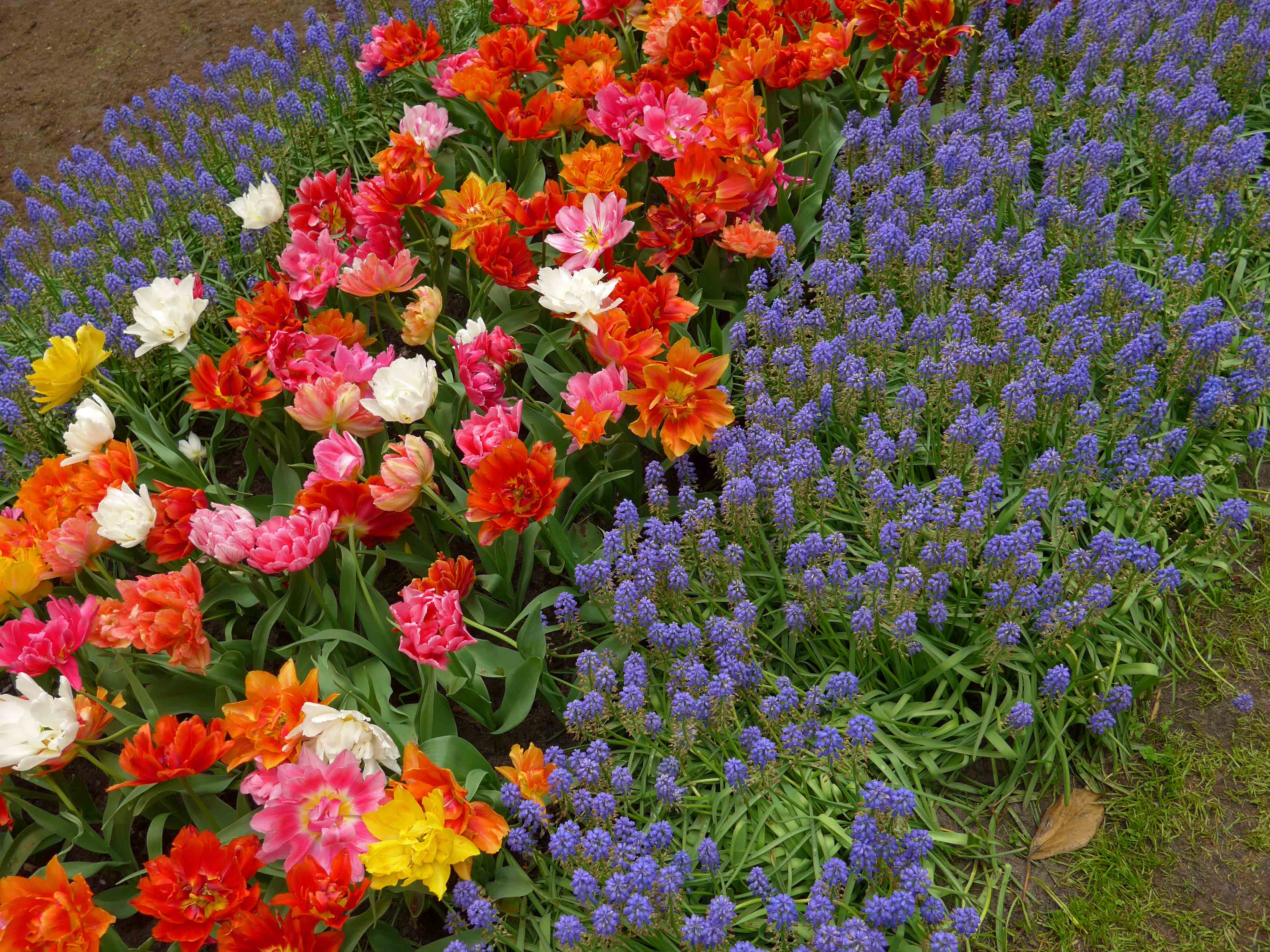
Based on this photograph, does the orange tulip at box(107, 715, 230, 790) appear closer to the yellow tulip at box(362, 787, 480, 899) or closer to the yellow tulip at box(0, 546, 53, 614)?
the yellow tulip at box(362, 787, 480, 899)

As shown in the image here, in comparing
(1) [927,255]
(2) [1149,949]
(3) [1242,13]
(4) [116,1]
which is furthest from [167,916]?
(4) [116,1]

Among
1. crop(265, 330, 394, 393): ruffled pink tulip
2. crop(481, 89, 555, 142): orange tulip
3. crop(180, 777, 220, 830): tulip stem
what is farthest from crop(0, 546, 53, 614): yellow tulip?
crop(481, 89, 555, 142): orange tulip

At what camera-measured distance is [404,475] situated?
2.38 meters

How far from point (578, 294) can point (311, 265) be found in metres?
0.92

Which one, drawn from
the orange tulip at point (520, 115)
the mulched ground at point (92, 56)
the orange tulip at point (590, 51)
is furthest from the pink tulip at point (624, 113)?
the mulched ground at point (92, 56)

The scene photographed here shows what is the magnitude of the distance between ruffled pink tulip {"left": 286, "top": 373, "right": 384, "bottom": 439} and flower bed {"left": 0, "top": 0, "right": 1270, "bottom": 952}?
0.5 inches

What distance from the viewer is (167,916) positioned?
1.89 metres

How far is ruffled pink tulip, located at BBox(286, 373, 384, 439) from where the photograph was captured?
253cm

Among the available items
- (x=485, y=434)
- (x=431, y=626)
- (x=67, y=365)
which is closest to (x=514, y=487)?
(x=485, y=434)

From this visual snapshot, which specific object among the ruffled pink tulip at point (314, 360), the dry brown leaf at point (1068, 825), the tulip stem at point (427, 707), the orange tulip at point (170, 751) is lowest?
the dry brown leaf at point (1068, 825)

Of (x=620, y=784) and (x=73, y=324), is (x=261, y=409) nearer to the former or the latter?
(x=73, y=324)

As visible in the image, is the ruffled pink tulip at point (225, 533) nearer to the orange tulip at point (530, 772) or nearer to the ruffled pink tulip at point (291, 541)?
the ruffled pink tulip at point (291, 541)

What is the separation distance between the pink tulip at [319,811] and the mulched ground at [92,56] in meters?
4.81

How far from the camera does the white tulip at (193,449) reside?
294 cm
